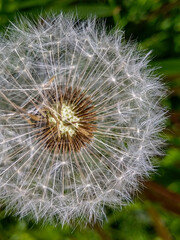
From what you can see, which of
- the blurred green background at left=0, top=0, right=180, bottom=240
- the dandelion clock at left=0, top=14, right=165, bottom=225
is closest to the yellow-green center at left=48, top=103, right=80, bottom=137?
the dandelion clock at left=0, top=14, right=165, bottom=225

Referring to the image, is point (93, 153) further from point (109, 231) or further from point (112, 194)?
point (109, 231)

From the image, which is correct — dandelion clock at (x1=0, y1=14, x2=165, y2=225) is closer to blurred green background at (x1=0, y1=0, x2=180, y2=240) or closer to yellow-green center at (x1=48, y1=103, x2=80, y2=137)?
yellow-green center at (x1=48, y1=103, x2=80, y2=137)

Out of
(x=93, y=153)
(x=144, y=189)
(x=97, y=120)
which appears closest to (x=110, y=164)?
→ (x=93, y=153)

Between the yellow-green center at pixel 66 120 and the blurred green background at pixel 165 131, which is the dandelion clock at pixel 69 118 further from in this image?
the blurred green background at pixel 165 131

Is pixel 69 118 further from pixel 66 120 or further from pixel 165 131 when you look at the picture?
pixel 165 131

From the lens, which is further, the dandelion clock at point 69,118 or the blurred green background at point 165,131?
the blurred green background at point 165,131

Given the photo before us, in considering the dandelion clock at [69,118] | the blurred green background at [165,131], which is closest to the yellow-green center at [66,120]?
the dandelion clock at [69,118]
